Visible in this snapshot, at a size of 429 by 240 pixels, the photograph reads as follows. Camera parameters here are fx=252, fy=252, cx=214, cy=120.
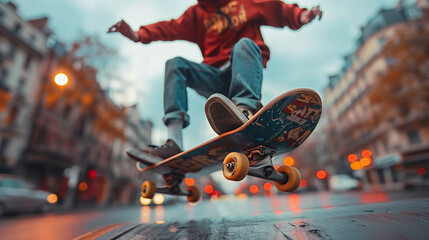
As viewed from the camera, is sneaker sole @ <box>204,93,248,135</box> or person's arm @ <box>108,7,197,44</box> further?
person's arm @ <box>108,7,197,44</box>

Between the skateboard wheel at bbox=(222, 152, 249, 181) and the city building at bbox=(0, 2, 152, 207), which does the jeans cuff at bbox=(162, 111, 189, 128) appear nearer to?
the skateboard wheel at bbox=(222, 152, 249, 181)

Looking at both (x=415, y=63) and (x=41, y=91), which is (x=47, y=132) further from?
(x=415, y=63)

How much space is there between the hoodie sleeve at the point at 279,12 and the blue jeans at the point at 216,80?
471 mm

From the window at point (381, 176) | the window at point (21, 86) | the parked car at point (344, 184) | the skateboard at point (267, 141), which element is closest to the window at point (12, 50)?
the window at point (21, 86)

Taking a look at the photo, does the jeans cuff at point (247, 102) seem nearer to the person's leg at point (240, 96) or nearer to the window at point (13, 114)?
the person's leg at point (240, 96)

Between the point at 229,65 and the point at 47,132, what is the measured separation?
22.1 metres

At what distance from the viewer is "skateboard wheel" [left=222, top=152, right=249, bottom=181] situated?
1476 mm

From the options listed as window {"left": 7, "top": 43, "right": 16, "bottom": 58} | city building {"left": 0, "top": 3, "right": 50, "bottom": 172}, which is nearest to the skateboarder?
city building {"left": 0, "top": 3, "right": 50, "bottom": 172}

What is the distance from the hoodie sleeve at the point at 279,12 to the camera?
93.2 inches

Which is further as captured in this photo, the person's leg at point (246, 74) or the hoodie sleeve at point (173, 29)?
the hoodie sleeve at point (173, 29)

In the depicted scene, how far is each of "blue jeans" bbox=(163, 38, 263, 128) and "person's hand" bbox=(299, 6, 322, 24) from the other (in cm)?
55

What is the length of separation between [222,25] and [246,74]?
2.52ft

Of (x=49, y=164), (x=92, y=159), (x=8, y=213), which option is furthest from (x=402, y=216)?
(x=92, y=159)

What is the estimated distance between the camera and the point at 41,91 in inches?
760
